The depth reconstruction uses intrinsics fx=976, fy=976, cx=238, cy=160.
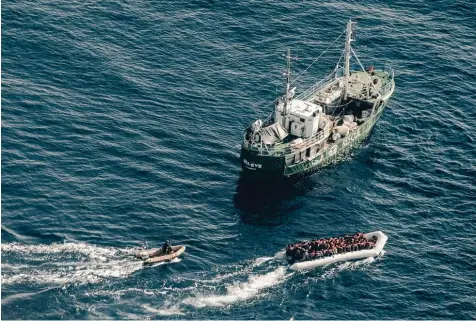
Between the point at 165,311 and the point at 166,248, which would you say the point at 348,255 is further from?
the point at 165,311

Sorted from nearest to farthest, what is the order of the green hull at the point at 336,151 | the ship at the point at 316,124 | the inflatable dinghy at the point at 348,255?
the inflatable dinghy at the point at 348,255 → the ship at the point at 316,124 → the green hull at the point at 336,151

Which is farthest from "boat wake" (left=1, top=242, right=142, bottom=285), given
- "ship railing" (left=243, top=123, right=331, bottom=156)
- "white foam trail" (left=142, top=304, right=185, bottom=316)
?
"ship railing" (left=243, top=123, right=331, bottom=156)

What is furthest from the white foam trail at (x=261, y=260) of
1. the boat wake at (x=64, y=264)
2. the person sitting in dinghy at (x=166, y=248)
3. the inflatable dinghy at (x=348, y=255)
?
the boat wake at (x=64, y=264)

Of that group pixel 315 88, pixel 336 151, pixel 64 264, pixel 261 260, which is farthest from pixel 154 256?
pixel 315 88

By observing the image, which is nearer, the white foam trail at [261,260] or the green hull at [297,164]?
the white foam trail at [261,260]

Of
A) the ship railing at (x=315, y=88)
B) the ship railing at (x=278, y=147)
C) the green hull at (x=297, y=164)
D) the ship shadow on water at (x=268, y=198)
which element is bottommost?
the ship shadow on water at (x=268, y=198)

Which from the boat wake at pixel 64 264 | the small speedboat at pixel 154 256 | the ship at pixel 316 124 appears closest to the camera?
the boat wake at pixel 64 264

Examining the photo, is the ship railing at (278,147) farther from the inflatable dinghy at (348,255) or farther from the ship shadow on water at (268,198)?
the inflatable dinghy at (348,255)

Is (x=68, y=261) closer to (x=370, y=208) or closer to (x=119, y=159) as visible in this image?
(x=119, y=159)

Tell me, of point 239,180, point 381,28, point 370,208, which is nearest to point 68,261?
point 239,180

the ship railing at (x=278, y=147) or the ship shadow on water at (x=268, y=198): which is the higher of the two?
the ship railing at (x=278, y=147)
